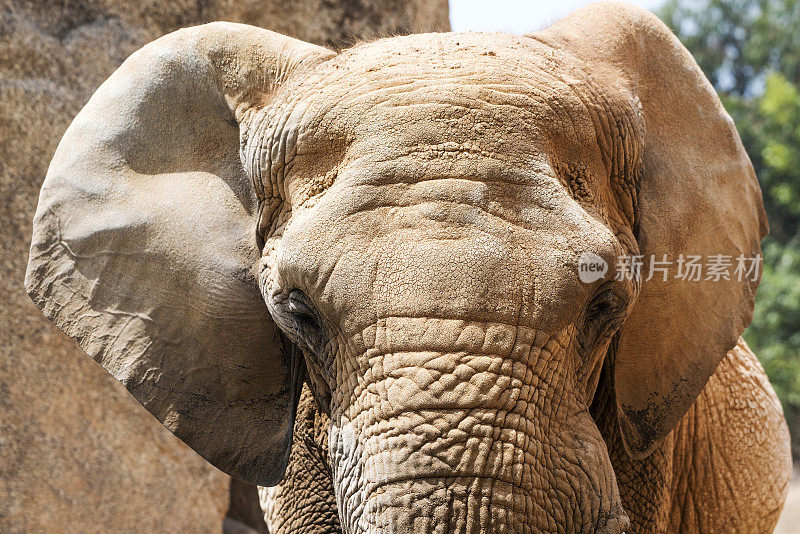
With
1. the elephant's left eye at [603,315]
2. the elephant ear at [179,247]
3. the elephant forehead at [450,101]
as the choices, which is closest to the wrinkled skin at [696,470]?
the elephant ear at [179,247]

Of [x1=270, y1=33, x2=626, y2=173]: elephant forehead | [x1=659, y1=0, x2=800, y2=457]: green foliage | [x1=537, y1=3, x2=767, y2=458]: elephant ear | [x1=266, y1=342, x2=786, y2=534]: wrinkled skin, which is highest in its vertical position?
[x1=270, y1=33, x2=626, y2=173]: elephant forehead

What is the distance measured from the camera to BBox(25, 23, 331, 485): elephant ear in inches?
105

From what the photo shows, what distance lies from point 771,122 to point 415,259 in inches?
446

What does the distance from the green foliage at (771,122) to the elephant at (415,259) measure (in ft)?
27.9

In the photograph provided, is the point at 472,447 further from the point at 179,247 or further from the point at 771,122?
the point at 771,122

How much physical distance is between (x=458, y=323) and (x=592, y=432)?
0.44 meters

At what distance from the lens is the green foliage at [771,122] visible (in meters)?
11.2

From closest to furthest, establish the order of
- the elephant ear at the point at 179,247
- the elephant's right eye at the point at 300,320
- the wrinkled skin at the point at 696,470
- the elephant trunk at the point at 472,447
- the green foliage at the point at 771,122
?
the elephant trunk at the point at 472,447
the elephant's right eye at the point at 300,320
the elephant ear at the point at 179,247
the wrinkled skin at the point at 696,470
the green foliage at the point at 771,122

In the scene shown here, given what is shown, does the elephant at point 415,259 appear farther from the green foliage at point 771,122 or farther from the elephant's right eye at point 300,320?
the green foliage at point 771,122

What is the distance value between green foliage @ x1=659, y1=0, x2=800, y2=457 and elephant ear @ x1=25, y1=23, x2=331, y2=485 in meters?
9.37

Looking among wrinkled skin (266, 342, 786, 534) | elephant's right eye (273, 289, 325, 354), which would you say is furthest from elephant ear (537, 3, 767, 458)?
elephant's right eye (273, 289, 325, 354)

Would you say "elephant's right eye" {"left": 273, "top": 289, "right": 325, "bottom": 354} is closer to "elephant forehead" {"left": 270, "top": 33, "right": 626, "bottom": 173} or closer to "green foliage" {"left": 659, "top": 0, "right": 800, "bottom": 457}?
"elephant forehead" {"left": 270, "top": 33, "right": 626, "bottom": 173}

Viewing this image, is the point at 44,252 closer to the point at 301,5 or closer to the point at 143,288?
the point at 143,288

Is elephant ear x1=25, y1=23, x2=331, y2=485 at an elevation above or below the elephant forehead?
below
